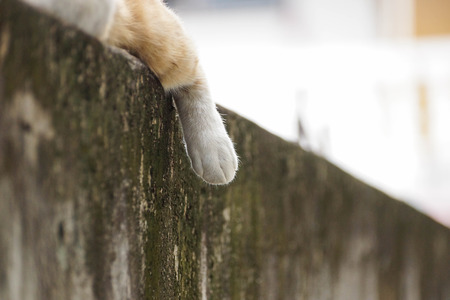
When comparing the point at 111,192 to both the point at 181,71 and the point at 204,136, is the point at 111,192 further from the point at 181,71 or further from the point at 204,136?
the point at 181,71

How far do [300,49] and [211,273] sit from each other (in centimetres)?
827

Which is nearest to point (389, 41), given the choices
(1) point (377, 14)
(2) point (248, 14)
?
(1) point (377, 14)

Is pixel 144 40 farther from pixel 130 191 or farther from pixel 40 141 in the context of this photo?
pixel 40 141

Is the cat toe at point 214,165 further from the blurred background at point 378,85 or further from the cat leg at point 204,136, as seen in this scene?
the blurred background at point 378,85

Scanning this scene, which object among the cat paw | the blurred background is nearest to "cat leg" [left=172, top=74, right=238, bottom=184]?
the cat paw

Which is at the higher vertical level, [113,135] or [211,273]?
[113,135]

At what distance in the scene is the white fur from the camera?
63.9 inches

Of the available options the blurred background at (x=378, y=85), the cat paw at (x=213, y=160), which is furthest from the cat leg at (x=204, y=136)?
the blurred background at (x=378, y=85)

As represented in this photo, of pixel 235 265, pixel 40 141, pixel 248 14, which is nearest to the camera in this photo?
pixel 40 141

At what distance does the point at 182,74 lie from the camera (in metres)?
1.93

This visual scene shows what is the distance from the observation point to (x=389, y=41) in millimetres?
9867

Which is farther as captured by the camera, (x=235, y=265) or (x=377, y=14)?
(x=377, y=14)

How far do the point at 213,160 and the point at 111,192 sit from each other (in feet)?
1.73

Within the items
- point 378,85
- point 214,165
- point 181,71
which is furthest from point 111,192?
point 378,85
